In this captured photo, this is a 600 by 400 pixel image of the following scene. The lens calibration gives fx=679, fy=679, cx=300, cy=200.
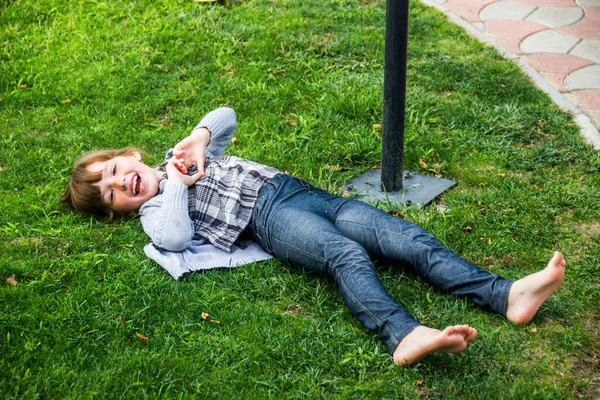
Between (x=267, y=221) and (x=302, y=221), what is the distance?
0.69 ft

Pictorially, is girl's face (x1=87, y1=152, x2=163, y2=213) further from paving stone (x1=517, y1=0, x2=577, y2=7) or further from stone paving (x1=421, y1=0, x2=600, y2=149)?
paving stone (x1=517, y1=0, x2=577, y2=7)

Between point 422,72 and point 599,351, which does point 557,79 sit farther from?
point 599,351

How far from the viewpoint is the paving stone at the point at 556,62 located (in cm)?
510

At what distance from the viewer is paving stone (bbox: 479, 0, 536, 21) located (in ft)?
19.9

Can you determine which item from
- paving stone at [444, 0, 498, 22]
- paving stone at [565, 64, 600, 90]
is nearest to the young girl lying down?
paving stone at [565, 64, 600, 90]

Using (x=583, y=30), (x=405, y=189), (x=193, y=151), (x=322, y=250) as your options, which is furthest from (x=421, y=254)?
(x=583, y=30)

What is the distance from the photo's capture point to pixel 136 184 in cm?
349

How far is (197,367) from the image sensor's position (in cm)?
261

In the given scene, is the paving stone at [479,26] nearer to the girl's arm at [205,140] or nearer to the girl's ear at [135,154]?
the girl's arm at [205,140]

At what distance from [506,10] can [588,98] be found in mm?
1839

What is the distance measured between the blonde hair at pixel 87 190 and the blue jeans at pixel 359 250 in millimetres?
884

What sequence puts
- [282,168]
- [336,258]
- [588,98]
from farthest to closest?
[588,98] → [282,168] → [336,258]

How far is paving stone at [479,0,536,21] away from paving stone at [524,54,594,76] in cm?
88

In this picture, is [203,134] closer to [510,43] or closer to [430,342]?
[430,342]
